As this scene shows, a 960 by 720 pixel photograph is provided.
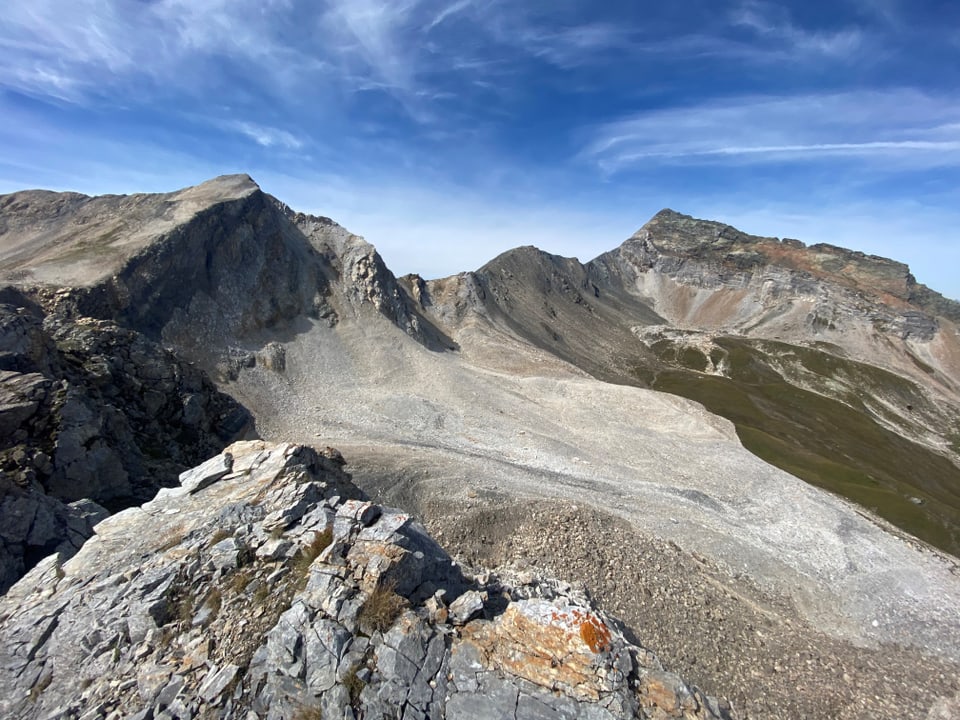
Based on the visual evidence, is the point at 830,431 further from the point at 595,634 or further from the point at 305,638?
the point at 305,638

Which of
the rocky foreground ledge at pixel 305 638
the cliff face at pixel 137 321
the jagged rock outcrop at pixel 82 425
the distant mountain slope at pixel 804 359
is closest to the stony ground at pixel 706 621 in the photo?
the rocky foreground ledge at pixel 305 638

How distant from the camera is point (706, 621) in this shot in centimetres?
2748

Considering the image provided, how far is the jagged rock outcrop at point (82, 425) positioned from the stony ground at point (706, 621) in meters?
18.0

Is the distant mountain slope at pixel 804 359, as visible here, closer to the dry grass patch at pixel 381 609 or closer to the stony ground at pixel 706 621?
the stony ground at pixel 706 621

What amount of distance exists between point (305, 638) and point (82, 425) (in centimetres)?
2118

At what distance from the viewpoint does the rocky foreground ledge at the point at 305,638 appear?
35.9 ft

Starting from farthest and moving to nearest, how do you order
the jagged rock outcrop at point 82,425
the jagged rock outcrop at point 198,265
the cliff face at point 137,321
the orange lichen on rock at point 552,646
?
1. the jagged rock outcrop at point 198,265
2. the cliff face at point 137,321
3. the jagged rock outcrop at point 82,425
4. the orange lichen on rock at point 552,646

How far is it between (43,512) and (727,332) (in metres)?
195

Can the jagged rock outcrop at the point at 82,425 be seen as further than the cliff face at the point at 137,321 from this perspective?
No

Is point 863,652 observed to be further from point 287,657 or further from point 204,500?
point 204,500

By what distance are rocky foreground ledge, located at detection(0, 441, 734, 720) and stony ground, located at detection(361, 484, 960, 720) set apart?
15392 mm

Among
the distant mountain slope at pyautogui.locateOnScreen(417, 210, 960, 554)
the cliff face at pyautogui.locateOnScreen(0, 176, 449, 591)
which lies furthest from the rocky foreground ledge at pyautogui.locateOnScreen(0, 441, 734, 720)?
the distant mountain slope at pyautogui.locateOnScreen(417, 210, 960, 554)

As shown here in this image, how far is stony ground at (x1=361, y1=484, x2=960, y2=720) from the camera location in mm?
24672

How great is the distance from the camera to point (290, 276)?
242ft
